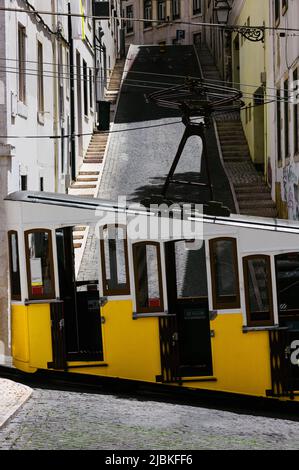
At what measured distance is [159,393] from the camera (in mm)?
13039

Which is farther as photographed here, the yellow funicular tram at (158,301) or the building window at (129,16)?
the building window at (129,16)

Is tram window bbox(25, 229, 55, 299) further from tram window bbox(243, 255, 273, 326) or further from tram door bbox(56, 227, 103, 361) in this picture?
tram window bbox(243, 255, 273, 326)

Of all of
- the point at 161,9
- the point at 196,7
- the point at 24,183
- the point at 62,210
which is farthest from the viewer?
the point at 161,9

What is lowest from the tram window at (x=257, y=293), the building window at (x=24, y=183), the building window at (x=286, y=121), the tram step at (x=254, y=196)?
the tram window at (x=257, y=293)

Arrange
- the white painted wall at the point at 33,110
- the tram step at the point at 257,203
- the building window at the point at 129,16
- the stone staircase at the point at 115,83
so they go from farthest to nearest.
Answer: the building window at the point at 129,16 → the stone staircase at the point at 115,83 → the tram step at the point at 257,203 → the white painted wall at the point at 33,110

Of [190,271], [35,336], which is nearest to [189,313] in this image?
[190,271]

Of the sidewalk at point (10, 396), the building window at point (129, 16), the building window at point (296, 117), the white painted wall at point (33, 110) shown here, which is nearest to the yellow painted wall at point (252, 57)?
the building window at point (296, 117)

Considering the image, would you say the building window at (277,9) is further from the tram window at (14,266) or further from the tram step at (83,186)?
the tram window at (14,266)

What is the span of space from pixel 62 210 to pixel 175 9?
219 feet

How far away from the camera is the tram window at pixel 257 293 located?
1204cm

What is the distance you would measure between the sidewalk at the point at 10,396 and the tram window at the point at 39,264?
4.35 feet

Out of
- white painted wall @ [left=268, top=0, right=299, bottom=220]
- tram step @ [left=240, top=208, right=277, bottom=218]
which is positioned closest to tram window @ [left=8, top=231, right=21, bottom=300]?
white painted wall @ [left=268, top=0, right=299, bottom=220]

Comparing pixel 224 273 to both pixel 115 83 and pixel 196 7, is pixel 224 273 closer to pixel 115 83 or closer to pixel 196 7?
pixel 115 83

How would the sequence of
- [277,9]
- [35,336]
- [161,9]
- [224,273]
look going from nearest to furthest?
[224,273], [35,336], [277,9], [161,9]
